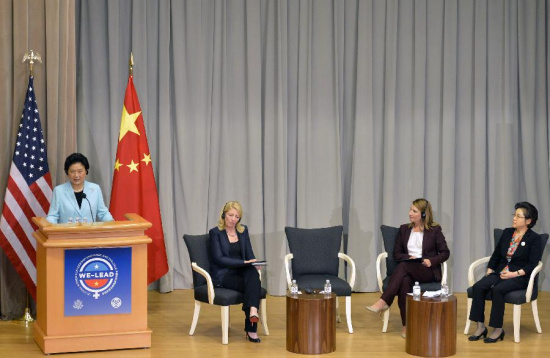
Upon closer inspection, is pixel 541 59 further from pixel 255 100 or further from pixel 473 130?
pixel 255 100

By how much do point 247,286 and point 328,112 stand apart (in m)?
2.89

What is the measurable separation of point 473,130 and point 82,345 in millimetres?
5132

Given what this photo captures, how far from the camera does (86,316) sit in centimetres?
711

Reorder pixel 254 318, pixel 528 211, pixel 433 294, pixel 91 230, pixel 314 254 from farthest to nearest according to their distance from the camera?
1. pixel 314 254
2. pixel 528 211
3. pixel 254 318
4. pixel 433 294
5. pixel 91 230

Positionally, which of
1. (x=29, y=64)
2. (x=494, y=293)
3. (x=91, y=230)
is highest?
(x=29, y=64)

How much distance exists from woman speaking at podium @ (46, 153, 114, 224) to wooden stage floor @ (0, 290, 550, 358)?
44.0 inches

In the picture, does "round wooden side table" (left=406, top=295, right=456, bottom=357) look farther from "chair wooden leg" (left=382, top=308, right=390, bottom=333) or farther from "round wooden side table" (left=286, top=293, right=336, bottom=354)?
"chair wooden leg" (left=382, top=308, right=390, bottom=333)

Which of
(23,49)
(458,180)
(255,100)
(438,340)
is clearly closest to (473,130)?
(458,180)

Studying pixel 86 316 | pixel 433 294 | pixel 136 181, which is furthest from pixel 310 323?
pixel 136 181

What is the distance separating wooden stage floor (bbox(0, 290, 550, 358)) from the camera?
7.21 metres

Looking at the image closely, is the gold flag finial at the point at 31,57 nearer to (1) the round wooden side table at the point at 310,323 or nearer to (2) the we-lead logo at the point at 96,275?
(2) the we-lead logo at the point at 96,275

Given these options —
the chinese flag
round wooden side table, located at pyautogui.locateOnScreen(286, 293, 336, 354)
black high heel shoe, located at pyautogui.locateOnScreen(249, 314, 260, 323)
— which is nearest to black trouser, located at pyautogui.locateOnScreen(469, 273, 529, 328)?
round wooden side table, located at pyautogui.locateOnScreen(286, 293, 336, 354)

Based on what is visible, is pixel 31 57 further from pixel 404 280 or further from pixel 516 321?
pixel 516 321

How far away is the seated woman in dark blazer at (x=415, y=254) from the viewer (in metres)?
7.93
